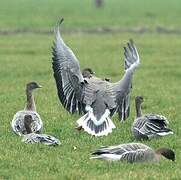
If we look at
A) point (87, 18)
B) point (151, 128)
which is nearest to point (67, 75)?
point (151, 128)

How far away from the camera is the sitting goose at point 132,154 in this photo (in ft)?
34.6

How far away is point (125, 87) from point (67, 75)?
107cm

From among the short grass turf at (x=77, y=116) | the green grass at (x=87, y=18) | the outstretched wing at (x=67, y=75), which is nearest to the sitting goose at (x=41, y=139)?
the short grass turf at (x=77, y=116)

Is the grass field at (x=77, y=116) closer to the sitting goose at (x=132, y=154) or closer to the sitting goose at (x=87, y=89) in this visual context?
the sitting goose at (x=132, y=154)

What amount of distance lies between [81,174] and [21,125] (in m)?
2.73

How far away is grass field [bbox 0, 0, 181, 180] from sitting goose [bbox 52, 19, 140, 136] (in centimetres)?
43

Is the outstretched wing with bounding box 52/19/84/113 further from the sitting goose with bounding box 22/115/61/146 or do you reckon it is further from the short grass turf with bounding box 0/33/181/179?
the sitting goose with bounding box 22/115/61/146

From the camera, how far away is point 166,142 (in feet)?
40.4

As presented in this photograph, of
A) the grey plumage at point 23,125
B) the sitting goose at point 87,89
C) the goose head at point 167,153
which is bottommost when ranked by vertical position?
the goose head at point 167,153

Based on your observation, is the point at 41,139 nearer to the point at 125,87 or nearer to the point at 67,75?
the point at 67,75

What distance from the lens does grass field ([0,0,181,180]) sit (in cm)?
1029

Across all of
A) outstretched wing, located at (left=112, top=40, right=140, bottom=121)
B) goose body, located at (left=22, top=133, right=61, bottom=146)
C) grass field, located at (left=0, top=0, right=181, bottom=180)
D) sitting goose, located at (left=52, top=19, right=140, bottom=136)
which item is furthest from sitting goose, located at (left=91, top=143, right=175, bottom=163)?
outstretched wing, located at (left=112, top=40, right=140, bottom=121)

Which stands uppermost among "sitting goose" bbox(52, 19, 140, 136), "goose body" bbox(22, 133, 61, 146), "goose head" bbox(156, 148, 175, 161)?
"sitting goose" bbox(52, 19, 140, 136)

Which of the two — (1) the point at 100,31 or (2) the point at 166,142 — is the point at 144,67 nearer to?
(2) the point at 166,142
